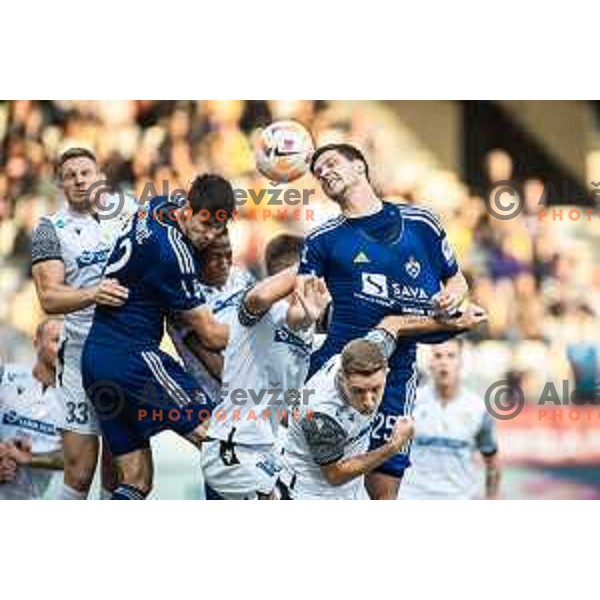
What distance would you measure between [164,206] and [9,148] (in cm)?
70

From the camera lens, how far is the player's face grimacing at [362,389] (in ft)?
20.7

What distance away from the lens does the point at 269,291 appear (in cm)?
635

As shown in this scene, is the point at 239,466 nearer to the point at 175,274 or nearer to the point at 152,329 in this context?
the point at 152,329

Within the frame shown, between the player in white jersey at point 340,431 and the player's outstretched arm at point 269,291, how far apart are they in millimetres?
333

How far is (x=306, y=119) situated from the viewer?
640 centimetres

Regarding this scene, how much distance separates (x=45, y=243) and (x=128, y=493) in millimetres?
1078

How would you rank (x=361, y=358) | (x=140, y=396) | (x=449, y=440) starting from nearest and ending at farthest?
1. (x=361, y=358)
2. (x=140, y=396)
3. (x=449, y=440)

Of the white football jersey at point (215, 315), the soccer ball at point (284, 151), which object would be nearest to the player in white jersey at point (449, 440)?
the white football jersey at point (215, 315)

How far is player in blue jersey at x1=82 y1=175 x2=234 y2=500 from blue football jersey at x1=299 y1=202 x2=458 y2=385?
43 centimetres

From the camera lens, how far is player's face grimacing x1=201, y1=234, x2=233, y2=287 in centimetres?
638

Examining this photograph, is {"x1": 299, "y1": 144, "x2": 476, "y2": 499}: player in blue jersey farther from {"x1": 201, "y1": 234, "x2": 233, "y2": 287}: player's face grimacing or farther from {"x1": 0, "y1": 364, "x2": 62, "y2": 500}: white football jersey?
{"x1": 0, "y1": 364, "x2": 62, "y2": 500}: white football jersey

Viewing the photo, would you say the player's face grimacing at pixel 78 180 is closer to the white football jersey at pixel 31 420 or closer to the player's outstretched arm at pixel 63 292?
the player's outstretched arm at pixel 63 292

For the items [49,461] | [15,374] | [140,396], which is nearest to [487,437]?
[140,396]
